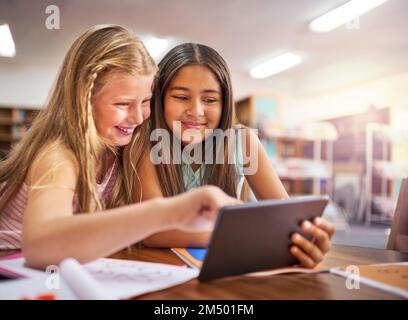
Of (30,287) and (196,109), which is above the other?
(196,109)

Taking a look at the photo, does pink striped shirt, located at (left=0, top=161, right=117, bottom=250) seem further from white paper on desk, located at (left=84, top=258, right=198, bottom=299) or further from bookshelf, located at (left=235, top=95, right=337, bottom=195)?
bookshelf, located at (left=235, top=95, right=337, bottom=195)

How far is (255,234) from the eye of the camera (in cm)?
46

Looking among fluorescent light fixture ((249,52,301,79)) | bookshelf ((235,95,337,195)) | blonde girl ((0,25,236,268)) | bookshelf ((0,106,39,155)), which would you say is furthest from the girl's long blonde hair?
bookshelf ((0,106,39,155))

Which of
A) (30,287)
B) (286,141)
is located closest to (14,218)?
(30,287)

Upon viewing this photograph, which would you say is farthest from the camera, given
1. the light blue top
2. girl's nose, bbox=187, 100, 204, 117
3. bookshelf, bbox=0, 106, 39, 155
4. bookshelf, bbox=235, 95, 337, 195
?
bookshelf, bbox=0, 106, 39, 155

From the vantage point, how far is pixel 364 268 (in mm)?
567

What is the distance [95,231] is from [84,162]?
7.0 inches

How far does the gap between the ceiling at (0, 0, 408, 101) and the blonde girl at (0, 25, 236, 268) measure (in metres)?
0.10

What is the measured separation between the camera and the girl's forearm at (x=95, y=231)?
1.50ft

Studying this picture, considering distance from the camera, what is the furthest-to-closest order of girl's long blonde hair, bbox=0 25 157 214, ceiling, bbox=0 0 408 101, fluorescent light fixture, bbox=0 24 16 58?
1. fluorescent light fixture, bbox=0 24 16 58
2. ceiling, bbox=0 0 408 101
3. girl's long blonde hair, bbox=0 25 157 214

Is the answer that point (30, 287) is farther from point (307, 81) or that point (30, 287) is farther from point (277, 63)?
point (307, 81)

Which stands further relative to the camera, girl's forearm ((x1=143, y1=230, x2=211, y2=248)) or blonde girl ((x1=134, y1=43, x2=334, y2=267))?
blonde girl ((x1=134, y1=43, x2=334, y2=267))

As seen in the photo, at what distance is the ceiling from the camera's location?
987mm

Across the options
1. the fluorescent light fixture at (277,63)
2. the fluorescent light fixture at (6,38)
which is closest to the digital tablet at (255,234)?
the fluorescent light fixture at (6,38)
